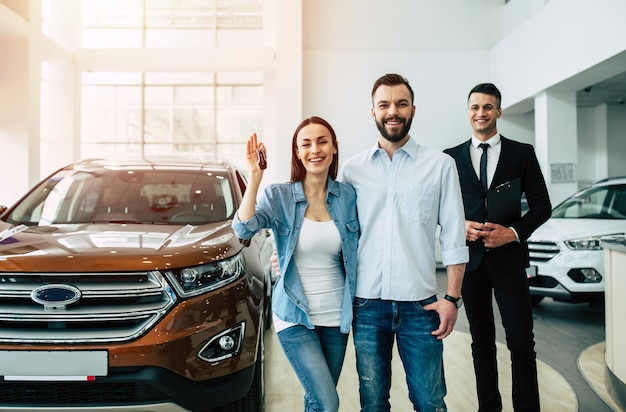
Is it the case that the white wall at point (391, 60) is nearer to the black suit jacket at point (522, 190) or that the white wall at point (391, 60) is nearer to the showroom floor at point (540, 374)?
the showroom floor at point (540, 374)

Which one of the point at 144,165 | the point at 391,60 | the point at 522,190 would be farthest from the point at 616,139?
the point at 144,165

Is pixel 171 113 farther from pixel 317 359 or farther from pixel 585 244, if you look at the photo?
pixel 317 359

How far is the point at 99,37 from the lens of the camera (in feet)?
52.4

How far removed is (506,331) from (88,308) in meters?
1.85

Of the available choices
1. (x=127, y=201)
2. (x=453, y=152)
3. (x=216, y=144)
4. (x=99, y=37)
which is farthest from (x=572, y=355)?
(x=99, y=37)

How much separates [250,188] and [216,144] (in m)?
14.6

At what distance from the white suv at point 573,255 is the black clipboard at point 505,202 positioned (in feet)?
10.9

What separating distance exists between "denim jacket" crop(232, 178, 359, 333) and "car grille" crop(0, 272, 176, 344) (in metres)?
0.55

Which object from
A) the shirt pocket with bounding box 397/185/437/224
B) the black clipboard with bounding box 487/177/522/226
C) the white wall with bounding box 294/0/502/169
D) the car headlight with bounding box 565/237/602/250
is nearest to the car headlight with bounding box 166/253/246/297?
the shirt pocket with bounding box 397/185/437/224

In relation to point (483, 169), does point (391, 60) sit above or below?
above

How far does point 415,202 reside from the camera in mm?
1904

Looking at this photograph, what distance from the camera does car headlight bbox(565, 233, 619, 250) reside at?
18.0 ft

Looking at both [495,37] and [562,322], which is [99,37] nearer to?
[495,37]

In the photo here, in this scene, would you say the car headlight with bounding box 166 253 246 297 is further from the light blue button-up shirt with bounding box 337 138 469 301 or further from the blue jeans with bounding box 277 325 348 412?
the light blue button-up shirt with bounding box 337 138 469 301
